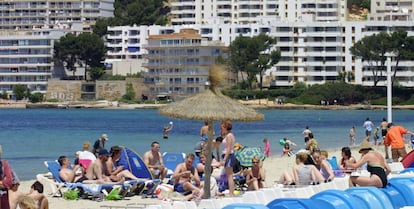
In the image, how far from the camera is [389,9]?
5172 inches

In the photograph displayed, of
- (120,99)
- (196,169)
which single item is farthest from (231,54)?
(196,169)

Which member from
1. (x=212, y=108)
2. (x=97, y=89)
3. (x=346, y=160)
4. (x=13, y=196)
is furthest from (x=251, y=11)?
(x=13, y=196)

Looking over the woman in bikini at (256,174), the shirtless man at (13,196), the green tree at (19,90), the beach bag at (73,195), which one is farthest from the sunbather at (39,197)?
the green tree at (19,90)

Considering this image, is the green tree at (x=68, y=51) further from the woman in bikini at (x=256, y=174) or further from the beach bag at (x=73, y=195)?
the woman in bikini at (x=256, y=174)

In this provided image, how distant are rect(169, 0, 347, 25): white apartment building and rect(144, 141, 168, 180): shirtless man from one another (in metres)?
104

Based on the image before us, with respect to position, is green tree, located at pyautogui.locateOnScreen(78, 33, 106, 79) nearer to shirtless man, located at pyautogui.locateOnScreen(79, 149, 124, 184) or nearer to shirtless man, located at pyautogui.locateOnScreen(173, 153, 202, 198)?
shirtless man, located at pyautogui.locateOnScreen(79, 149, 124, 184)

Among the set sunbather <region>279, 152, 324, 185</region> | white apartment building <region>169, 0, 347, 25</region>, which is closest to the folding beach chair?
sunbather <region>279, 152, 324, 185</region>

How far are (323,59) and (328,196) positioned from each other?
342 ft

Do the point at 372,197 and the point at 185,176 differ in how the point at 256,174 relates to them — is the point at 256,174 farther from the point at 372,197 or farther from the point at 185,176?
the point at 372,197

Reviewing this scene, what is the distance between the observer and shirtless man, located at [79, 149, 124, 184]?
56.8 ft

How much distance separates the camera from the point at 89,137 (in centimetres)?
6400

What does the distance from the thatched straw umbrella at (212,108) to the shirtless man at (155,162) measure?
12.3 ft

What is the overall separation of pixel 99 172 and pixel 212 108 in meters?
3.33

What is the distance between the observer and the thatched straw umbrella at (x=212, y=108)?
14656 millimetres
